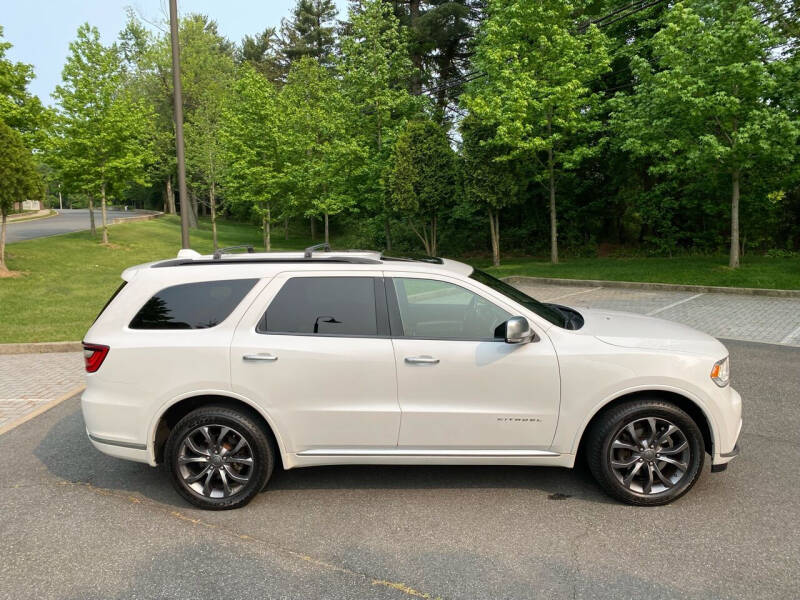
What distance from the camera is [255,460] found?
4008mm

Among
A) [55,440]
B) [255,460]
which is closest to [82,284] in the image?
[55,440]

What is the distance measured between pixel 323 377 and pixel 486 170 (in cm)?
1953

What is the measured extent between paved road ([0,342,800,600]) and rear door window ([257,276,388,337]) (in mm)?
1248

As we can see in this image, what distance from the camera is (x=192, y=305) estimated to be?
4.18 metres

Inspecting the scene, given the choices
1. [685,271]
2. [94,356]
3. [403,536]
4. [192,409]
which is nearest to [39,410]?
[94,356]

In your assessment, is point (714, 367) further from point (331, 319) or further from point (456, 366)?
point (331, 319)

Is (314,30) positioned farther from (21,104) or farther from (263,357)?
(263,357)

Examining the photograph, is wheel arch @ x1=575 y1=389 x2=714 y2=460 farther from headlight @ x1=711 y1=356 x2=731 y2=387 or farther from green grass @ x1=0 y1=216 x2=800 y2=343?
green grass @ x1=0 y1=216 x2=800 y2=343

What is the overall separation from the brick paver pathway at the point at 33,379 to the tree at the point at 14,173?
8019 millimetres

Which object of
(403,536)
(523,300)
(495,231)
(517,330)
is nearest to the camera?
(403,536)

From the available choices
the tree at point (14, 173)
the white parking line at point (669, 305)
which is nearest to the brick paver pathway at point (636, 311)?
the white parking line at point (669, 305)

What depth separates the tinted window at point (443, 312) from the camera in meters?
4.04

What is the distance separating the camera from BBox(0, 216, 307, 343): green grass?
458 inches

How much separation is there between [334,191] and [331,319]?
23.5 meters
